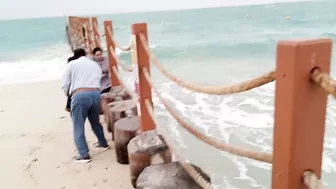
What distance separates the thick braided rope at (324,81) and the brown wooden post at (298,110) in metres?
0.02

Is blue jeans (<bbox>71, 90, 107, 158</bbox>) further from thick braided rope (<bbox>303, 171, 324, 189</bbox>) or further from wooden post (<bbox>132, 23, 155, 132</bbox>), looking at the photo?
thick braided rope (<bbox>303, 171, 324, 189</bbox>)

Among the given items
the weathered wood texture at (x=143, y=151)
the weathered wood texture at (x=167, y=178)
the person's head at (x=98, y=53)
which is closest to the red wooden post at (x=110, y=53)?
the person's head at (x=98, y=53)

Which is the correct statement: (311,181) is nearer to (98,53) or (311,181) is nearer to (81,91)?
(81,91)

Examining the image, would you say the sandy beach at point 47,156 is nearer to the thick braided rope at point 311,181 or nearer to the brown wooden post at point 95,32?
the brown wooden post at point 95,32

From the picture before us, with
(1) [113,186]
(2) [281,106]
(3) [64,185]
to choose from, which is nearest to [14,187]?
(3) [64,185]

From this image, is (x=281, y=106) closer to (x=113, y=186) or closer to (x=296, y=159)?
(x=296, y=159)

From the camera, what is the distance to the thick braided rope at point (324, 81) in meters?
0.98

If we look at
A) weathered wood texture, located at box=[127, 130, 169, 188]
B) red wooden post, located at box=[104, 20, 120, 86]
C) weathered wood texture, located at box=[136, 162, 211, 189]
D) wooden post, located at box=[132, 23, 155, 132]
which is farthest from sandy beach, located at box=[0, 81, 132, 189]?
weathered wood texture, located at box=[136, 162, 211, 189]

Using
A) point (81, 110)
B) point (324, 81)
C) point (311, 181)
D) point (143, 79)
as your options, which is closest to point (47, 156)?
point (81, 110)

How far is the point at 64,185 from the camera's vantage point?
11.2 ft

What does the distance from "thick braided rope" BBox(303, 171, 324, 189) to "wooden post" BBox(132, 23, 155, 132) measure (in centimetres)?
211

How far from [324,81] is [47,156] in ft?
12.6

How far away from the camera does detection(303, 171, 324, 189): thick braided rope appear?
1.06 metres

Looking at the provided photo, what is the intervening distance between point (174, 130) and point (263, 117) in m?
2.42
